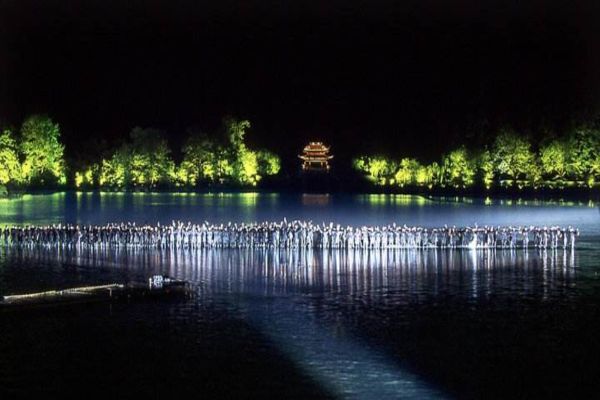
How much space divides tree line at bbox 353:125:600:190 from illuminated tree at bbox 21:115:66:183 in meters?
32.1

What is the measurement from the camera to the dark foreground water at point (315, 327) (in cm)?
1936

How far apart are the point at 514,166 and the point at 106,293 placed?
2368 inches

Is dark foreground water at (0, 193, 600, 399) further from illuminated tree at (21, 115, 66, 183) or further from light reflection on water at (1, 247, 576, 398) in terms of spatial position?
illuminated tree at (21, 115, 66, 183)

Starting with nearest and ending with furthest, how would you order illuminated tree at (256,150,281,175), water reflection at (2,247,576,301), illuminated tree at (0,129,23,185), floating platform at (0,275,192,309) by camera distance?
floating platform at (0,275,192,309) < water reflection at (2,247,576,301) < illuminated tree at (0,129,23,185) < illuminated tree at (256,150,281,175)

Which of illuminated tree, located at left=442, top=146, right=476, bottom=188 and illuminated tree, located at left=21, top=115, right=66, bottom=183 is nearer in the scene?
illuminated tree, located at left=442, top=146, right=476, bottom=188

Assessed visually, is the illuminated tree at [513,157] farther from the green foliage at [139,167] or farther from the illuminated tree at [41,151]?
the illuminated tree at [41,151]

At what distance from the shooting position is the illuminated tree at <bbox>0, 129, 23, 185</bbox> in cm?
8200

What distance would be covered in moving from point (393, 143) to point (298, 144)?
19.1 metres

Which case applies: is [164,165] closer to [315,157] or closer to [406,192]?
[315,157]

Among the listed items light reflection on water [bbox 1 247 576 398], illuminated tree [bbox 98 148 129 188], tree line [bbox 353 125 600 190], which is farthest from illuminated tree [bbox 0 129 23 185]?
light reflection on water [bbox 1 247 576 398]

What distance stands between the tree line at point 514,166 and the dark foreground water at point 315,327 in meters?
36.3

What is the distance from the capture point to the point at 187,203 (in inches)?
2857

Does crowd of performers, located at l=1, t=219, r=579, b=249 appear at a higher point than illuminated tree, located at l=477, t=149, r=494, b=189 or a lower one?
lower

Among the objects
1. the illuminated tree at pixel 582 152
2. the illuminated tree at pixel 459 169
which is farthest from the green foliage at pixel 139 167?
the illuminated tree at pixel 582 152
